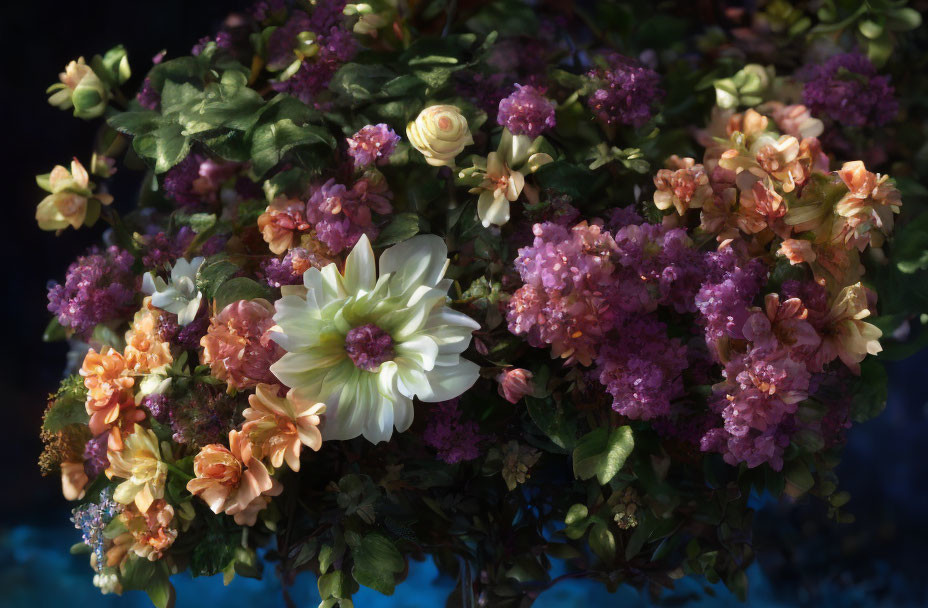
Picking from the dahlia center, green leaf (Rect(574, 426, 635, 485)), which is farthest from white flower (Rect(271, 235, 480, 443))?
green leaf (Rect(574, 426, 635, 485))

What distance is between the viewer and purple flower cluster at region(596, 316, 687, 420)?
0.64 meters

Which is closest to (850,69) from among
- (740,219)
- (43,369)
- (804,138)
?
(804,138)

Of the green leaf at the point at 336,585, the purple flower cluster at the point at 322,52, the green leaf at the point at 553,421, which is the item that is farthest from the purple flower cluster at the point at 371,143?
the green leaf at the point at 336,585

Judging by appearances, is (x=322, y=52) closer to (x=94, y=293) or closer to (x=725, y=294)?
(x=94, y=293)

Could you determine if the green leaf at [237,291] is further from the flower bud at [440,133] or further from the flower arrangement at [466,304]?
the flower bud at [440,133]

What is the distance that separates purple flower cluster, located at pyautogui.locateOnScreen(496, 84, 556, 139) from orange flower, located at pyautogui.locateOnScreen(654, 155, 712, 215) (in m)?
0.10

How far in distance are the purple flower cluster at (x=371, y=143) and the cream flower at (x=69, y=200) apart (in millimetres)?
279

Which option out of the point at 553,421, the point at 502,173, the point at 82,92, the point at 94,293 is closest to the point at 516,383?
the point at 553,421

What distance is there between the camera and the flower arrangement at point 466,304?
65cm

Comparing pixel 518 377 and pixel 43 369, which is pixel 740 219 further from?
pixel 43 369

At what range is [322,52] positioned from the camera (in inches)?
30.5

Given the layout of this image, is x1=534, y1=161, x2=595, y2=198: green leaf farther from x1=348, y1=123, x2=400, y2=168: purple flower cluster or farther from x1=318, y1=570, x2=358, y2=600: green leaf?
x1=318, y1=570, x2=358, y2=600: green leaf

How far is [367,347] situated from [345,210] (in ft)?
0.36

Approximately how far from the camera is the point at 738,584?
2.63 feet
